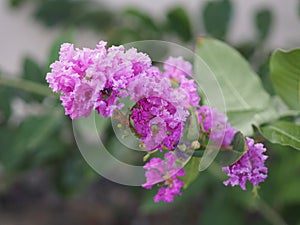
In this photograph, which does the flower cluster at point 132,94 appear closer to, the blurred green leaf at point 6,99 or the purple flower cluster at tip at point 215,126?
the purple flower cluster at tip at point 215,126

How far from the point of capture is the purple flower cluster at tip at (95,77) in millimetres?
357

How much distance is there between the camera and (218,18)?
938 millimetres

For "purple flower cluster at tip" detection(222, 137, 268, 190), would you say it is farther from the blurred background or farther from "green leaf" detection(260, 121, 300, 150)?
the blurred background

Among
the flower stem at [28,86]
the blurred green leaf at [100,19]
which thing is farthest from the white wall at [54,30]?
the flower stem at [28,86]

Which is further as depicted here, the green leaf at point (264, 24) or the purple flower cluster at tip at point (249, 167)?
the green leaf at point (264, 24)

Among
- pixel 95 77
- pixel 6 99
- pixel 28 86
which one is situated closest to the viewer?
pixel 95 77

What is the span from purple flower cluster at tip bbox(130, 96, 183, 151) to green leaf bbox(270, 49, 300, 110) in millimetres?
143

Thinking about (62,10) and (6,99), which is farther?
(62,10)

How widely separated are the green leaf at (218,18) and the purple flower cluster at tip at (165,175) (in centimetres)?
55

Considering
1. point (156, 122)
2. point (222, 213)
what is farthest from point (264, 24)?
point (156, 122)

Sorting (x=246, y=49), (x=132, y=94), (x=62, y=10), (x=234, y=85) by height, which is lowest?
(x=62, y=10)

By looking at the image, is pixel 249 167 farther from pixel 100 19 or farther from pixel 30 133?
pixel 100 19

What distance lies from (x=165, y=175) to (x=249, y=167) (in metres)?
0.06

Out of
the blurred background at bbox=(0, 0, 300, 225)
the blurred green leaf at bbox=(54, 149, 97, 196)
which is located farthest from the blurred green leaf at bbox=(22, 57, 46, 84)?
the blurred green leaf at bbox=(54, 149, 97, 196)
